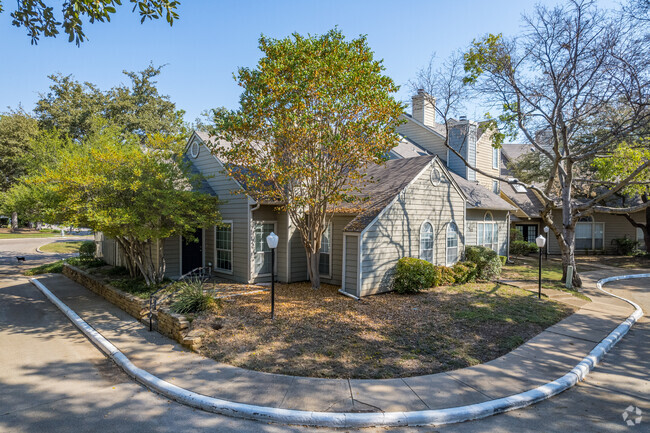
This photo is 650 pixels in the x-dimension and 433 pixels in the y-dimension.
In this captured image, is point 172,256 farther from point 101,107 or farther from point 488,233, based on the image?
point 101,107

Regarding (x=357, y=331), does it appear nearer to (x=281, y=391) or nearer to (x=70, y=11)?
(x=281, y=391)

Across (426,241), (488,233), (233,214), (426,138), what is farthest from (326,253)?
(426,138)

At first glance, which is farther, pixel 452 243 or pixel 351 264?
pixel 452 243

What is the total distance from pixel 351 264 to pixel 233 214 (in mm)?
4719

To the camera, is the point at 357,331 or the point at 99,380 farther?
the point at 357,331

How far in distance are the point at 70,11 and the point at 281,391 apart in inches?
298

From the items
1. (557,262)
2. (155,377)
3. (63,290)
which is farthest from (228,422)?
(557,262)

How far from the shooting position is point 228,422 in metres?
5.03

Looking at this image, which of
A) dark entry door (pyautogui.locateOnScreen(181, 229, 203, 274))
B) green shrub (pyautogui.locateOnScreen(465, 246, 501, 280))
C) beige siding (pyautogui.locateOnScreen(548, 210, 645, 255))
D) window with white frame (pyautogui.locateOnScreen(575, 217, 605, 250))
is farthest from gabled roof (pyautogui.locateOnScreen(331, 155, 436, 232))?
window with white frame (pyautogui.locateOnScreen(575, 217, 605, 250))

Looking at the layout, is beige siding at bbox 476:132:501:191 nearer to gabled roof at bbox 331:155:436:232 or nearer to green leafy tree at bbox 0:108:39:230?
→ gabled roof at bbox 331:155:436:232

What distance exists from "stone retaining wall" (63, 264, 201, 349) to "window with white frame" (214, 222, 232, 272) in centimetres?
344

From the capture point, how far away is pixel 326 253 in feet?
42.8

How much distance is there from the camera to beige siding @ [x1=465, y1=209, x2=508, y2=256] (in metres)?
17.2

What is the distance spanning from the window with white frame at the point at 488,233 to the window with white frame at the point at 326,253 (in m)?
8.73
